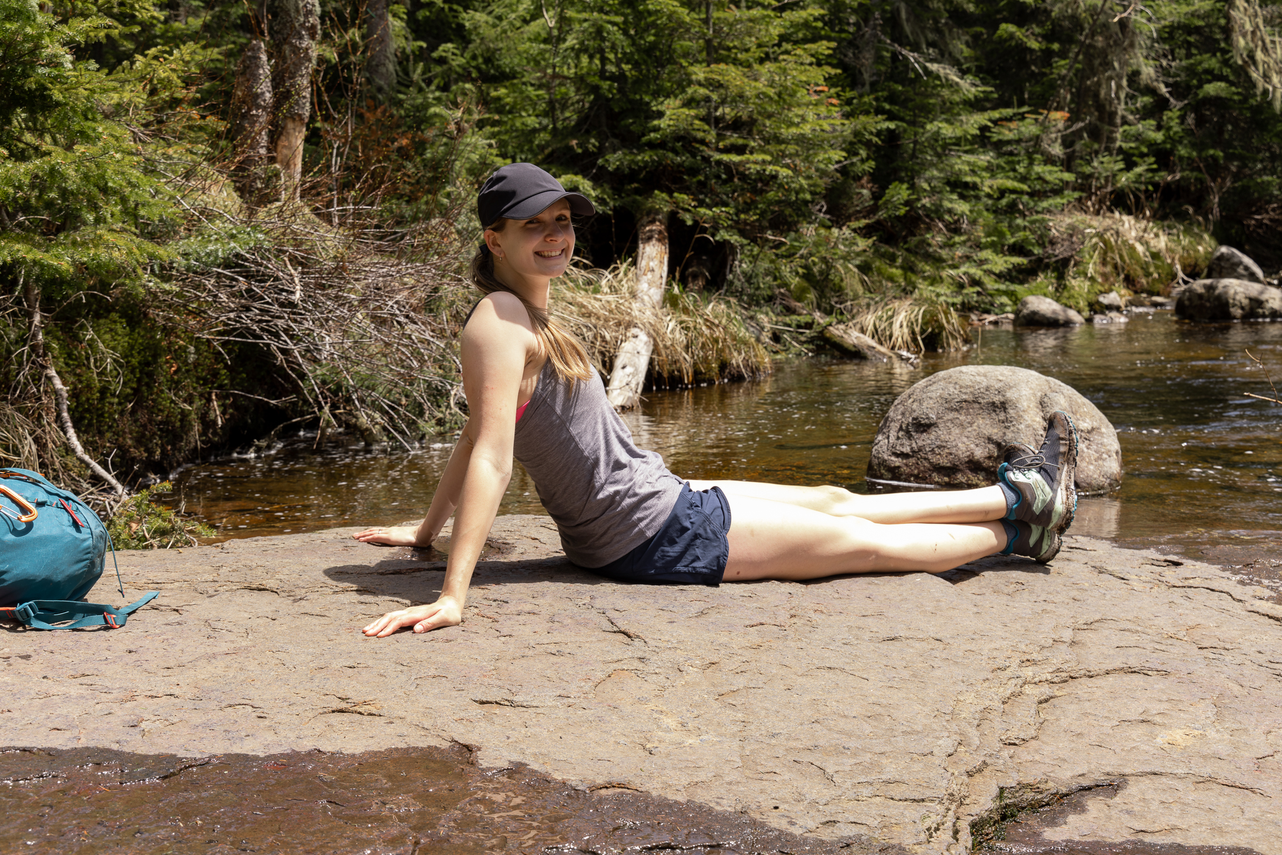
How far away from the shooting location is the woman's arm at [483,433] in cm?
311

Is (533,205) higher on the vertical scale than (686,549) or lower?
higher

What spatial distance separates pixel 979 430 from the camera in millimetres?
6676

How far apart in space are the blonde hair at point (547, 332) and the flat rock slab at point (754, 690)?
0.78 metres

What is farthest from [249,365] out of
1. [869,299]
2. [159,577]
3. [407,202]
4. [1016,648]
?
[869,299]

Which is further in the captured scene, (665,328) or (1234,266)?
(1234,266)

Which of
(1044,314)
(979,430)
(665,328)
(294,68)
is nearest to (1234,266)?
(1044,314)

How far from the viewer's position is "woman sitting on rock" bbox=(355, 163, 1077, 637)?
128 inches

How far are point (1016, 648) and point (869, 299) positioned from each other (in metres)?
13.6

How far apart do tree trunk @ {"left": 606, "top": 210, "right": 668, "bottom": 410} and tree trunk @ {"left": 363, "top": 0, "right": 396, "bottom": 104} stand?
14.7ft

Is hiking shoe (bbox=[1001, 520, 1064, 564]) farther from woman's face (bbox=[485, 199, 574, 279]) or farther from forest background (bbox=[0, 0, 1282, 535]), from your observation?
forest background (bbox=[0, 0, 1282, 535])

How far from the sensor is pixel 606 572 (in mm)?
3775

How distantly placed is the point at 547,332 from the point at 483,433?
1.41 ft

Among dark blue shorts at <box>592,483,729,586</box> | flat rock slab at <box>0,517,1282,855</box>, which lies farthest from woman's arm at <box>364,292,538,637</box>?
dark blue shorts at <box>592,483,729,586</box>

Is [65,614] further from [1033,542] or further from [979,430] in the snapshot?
[979,430]
